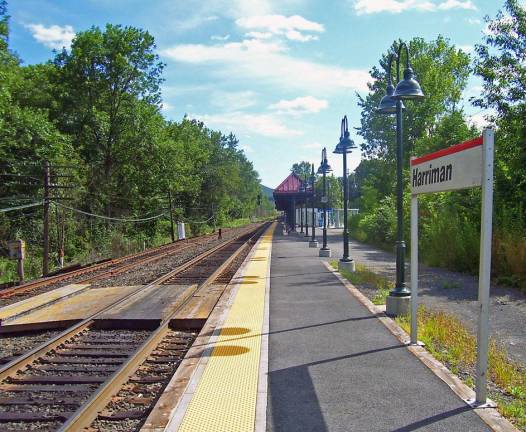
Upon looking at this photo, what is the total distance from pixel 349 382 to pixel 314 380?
36cm

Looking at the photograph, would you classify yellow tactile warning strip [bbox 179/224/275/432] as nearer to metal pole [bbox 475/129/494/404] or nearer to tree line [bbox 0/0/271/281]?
metal pole [bbox 475/129/494/404]

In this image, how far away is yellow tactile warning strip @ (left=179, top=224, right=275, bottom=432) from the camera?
429cm

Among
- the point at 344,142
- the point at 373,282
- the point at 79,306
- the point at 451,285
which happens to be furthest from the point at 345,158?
the point at 79,306

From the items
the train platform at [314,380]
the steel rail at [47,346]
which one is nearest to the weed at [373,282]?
the train platform at [314,380]

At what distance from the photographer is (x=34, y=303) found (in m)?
10.5

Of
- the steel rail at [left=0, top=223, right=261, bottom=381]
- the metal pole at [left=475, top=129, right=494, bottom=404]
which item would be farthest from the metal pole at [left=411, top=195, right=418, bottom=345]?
the steel rail at [left=0, top=223, right=261, bottom=381]

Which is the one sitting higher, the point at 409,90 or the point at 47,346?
the point at 409,90

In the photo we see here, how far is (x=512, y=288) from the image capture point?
12.0 meters

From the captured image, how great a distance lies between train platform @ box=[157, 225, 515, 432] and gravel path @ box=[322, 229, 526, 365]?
1546mm

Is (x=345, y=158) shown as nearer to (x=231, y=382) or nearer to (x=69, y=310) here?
(x=69, y=310)

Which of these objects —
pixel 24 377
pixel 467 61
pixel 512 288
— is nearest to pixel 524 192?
pixel 512 288

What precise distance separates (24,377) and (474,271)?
12.5 meters

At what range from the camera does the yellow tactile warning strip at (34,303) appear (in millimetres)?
9508

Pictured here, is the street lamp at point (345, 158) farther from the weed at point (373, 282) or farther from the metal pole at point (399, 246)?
the metal pole at point (399, 246)
